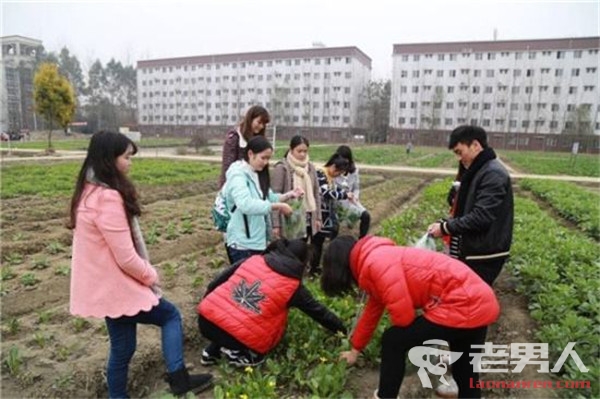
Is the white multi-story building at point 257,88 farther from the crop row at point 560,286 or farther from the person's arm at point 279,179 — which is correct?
the person's arm at point 279,179

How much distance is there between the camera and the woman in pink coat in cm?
246

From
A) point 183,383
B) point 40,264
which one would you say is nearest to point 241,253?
point 183,383

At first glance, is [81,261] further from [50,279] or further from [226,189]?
[50,279]

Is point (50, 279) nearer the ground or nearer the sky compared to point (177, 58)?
nearer the ground

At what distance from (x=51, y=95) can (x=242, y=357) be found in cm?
2601

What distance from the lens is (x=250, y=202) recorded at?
12.0 ft

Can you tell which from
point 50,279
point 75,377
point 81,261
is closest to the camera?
point 81,261

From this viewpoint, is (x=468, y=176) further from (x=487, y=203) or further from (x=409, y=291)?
(x=409, y=291)

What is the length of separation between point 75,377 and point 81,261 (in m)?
1.27

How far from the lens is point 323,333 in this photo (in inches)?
145

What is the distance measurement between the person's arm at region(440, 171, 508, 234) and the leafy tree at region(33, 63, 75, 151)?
26380mm

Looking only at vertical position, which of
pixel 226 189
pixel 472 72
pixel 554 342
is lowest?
pixel 554 342

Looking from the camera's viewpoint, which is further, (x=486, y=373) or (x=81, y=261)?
(x=486, y=373)

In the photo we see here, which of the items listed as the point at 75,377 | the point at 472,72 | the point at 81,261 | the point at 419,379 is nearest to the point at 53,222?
the point at 75,377
